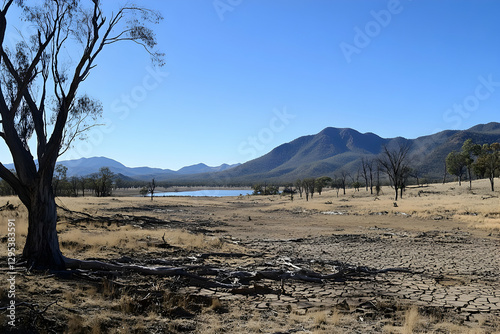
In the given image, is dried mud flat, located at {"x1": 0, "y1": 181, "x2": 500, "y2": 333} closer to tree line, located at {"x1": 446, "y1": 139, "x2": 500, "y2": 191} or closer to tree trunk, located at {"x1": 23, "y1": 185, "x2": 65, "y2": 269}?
tree trunk, located at {"x1": 23, "y1": 185, "x2": 65, "y2": 269}

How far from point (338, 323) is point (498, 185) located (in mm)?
73088

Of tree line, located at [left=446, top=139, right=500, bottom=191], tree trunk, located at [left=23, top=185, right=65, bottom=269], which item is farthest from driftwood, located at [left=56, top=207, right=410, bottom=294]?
tree line, located at [left=446, top=139, right=500, bottom=191]

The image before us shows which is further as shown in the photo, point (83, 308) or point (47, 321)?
point (83, 308)

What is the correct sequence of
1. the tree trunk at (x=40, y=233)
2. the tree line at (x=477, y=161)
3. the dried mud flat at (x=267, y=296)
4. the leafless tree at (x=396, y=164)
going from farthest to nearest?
1. the tree line at (x=477, y=161)
2. the leafless tree at (x=396, y=164)
3. the tree trunk at (x=40, y=233)
4. the dried mud flat at (x=267, y=296)

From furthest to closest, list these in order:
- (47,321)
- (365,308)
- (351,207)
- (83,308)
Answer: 1. (351,207)
2. (365,308)
3. (83,308)
4. (47,321)

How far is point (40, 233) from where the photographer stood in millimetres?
8469

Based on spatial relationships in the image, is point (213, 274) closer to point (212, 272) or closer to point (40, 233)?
point (212, 272)

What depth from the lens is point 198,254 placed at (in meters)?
13.1

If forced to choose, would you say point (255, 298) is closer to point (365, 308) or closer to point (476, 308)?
point (365, 308)

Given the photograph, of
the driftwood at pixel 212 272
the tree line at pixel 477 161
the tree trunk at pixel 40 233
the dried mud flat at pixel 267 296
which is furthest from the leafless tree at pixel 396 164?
the tree trunk at pixel 40 233

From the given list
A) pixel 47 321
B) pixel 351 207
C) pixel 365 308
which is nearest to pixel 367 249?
pixel 365 308

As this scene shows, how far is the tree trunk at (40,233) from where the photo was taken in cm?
845

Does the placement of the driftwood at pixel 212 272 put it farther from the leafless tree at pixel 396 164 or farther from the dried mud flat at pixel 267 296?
the leafless tree at pixel 396 164

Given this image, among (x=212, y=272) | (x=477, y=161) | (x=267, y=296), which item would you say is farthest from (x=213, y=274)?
(x=477, y=161)
